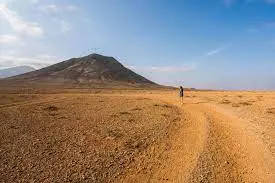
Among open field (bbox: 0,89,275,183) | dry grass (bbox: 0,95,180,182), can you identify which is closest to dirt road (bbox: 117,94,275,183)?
open field (bbox: 0,89,275,183)

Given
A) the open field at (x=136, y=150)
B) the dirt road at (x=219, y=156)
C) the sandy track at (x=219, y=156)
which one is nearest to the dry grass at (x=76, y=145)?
the open field at (x=136, y=150)

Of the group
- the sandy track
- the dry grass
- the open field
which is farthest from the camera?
the dry grass

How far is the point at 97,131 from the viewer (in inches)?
856

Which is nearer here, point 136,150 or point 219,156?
point 219,156

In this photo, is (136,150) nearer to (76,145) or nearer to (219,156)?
(76,145)

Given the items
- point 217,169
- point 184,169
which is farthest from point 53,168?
point 217,169

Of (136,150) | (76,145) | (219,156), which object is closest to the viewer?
(219,156)

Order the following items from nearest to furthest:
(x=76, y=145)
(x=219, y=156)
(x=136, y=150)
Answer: (x=219, y=156)
(x=136, y=150)
(x=76, y=145)

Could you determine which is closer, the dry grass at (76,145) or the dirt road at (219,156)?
the dirt road at (219,156)

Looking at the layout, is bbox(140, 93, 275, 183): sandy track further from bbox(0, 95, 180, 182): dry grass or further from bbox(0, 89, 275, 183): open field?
bbox(0, 95, 180, 182): dry grass

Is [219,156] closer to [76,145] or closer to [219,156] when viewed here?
[219,156]

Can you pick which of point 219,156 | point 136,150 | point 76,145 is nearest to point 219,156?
point 219,156

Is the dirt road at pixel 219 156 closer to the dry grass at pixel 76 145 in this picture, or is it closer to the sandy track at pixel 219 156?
the sandy track at pixel 219 156

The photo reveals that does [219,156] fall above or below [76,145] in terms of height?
below
